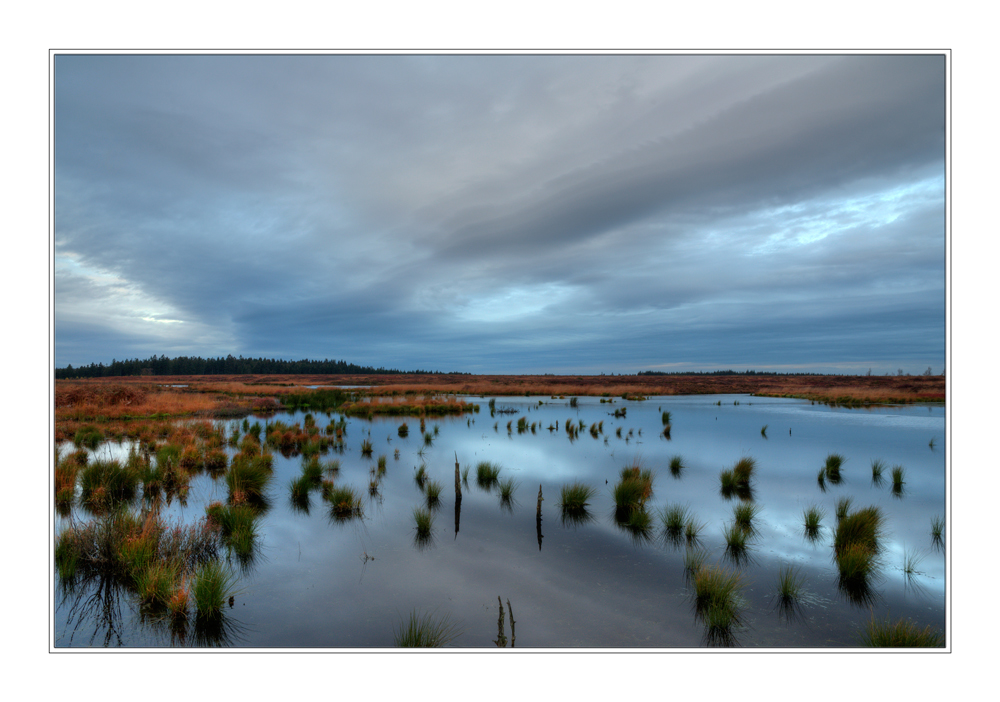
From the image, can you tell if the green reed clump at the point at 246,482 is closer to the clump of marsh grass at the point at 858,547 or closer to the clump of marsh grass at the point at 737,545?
the clump of marsh grass at the point at 737,545

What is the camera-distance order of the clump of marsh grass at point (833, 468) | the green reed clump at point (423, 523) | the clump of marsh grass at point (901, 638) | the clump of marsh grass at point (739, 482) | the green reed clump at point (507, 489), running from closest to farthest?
1. the clump of marsh grass at point (901, 638)
2. the green reed clump at point (423, 523)
3. the green reed clump at point (507, 489)
4. the clump of marsh grass at point (739, 482)
5. the clump of marsh grass at point (833, 468)

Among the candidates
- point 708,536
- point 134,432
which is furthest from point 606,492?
point 134,432

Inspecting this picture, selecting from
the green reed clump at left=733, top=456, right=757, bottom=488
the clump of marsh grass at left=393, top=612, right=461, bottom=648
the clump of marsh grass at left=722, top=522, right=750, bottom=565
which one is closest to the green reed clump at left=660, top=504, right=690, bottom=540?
the clump of marsh grass at left=722, top=522, right=750, bottom=565

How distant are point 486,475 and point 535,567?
710cm

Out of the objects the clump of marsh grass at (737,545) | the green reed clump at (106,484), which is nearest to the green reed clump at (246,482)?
the green reed clump at (106,484)

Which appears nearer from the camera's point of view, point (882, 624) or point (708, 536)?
point (882, 624)

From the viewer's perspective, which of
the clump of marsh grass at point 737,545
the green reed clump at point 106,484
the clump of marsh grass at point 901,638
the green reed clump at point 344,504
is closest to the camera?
the clump of marsh grass at point 901,638

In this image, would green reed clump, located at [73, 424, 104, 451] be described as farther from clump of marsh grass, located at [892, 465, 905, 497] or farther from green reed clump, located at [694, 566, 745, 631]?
clump of marsh grass, located at [892, 465, 905, 497]

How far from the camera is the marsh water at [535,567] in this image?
6652 millimetres

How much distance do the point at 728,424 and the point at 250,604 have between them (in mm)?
34272

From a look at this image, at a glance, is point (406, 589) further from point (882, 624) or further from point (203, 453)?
point (203, 453)

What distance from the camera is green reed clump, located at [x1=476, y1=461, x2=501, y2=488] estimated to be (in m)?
15.7

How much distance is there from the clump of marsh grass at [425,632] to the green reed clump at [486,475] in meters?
8.51

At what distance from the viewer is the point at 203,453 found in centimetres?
1692
